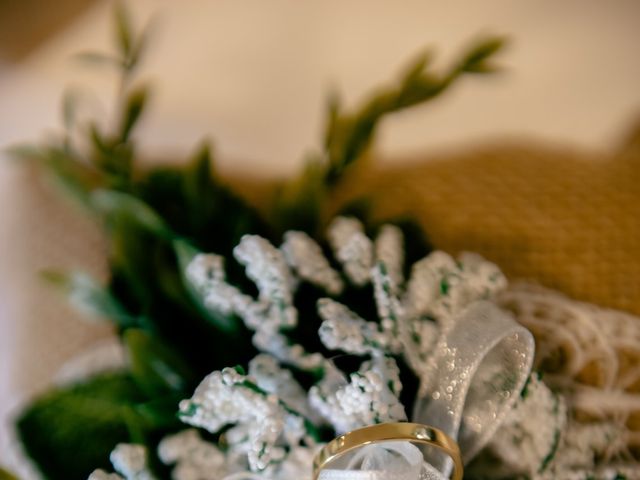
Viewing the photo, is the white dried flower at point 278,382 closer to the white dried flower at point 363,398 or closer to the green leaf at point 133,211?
the white dried flower at point 363,398

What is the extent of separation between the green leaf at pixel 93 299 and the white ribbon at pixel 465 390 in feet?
0.60

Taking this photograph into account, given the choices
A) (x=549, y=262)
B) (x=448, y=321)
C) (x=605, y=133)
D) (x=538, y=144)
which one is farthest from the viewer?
(x=605, y=133)

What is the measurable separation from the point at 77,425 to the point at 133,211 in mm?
155

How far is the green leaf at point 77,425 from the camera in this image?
396mm

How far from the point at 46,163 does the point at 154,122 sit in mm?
505

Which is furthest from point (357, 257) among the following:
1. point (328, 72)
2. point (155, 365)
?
point (328, 72)

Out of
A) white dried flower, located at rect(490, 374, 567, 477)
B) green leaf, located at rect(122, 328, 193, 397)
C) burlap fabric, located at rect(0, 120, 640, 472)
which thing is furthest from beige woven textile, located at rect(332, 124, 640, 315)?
green leaf, located at rect(122, 328, 193, 397)

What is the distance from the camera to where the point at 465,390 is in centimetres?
32

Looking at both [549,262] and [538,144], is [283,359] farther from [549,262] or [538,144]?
[538,144]

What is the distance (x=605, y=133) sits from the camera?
910mm

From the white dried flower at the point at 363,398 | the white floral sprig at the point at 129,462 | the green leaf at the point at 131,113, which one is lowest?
the white dried flower at the point at 363,398

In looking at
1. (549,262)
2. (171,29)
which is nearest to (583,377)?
(549,262)

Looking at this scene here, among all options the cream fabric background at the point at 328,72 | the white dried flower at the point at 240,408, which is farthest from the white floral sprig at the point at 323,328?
the cream fabric background at the point at 328,72

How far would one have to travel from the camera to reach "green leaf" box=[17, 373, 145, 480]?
0.40 metres
